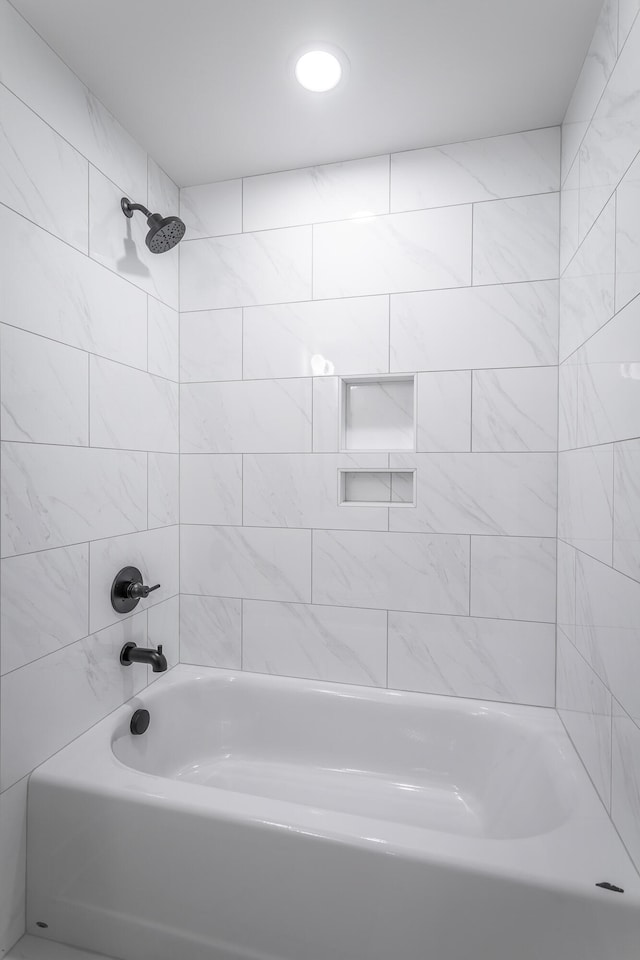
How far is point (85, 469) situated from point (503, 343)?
1.44m

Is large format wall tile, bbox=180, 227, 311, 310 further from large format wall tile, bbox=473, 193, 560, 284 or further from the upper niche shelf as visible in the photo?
large format wall tile, bbox=473, 193, 560, 284

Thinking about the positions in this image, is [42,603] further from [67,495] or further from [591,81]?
[591,81]

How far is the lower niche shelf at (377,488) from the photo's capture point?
1.91 metres

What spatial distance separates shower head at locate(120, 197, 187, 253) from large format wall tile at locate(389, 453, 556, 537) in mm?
1072

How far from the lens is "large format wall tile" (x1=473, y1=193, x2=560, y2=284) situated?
5.74ft

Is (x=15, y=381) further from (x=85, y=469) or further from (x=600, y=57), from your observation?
(x=600, y=57)

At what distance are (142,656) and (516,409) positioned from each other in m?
1.53

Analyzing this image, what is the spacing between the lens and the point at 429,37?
4.61ft

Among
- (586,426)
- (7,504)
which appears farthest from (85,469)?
(586,426)

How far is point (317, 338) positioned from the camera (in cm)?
196

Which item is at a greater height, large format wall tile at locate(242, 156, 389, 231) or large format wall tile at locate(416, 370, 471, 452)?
large format wall tile at locate(242, 156, 389, 231)

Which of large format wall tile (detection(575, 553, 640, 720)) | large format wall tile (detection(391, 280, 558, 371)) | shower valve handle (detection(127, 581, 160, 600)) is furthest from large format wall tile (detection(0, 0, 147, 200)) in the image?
large format wall tile (detection(575, 553, 640, 720))

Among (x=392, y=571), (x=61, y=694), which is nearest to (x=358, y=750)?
(x=392, y=571)

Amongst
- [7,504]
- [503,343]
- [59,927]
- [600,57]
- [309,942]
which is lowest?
[59,927]
